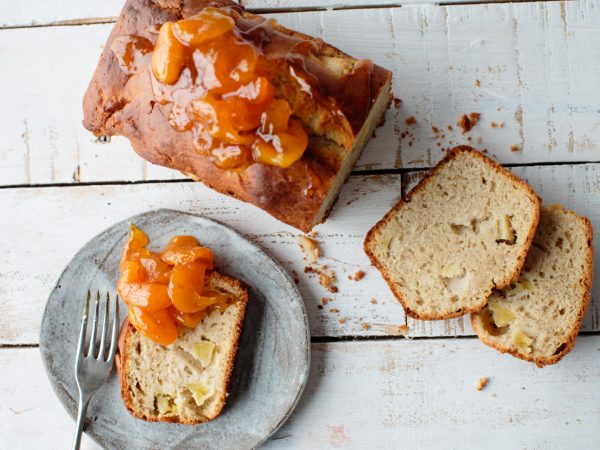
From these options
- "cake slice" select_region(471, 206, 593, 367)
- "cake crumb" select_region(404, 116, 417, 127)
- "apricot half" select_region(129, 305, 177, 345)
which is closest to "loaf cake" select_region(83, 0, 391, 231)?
"cake crumb" select_region(404, 116, 417, 127)

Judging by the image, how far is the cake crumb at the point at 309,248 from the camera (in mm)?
2619

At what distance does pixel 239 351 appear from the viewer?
2.61 meters

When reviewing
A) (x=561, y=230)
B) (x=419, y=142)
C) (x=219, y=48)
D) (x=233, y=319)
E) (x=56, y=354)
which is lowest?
(x=56, y=354)

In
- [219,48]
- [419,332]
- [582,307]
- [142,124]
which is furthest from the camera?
[419,332]

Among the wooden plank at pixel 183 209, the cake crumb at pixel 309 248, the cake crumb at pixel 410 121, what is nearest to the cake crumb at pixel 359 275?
the wooden plank at pixel 183 209

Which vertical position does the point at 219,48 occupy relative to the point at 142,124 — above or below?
above

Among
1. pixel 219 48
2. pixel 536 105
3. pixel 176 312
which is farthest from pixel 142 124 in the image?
pixel 536 105

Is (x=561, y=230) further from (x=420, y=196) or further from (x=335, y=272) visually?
(x=335, y=272)

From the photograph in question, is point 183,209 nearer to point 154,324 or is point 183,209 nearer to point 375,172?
point 154,324

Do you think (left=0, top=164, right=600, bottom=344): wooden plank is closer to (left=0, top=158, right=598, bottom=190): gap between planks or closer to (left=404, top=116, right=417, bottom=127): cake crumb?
(left=0, top=158, right=598, bottom=190): gap between planks

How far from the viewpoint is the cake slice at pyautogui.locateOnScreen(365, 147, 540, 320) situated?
2434 mm

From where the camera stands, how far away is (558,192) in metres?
2.57

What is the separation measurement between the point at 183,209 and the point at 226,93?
0.83 metres

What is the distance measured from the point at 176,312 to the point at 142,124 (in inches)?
29.6
